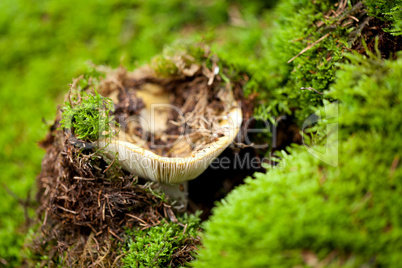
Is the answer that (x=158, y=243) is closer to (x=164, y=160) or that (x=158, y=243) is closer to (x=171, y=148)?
(x=164, y=160)

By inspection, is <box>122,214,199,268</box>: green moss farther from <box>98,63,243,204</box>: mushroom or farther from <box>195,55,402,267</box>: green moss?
<box>195,55,402,267</box>: green moss

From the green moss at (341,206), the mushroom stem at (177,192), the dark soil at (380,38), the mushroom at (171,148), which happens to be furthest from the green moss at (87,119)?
the dark soil at (380,38)

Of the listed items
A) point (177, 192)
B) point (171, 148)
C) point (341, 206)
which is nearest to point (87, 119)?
point (171, 148)

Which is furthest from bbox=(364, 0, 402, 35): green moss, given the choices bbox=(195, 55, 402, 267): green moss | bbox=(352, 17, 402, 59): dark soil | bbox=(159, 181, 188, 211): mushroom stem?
bbox=(159, 181, 188, 211): mushroom stem

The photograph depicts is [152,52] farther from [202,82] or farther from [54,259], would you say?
[54,259]

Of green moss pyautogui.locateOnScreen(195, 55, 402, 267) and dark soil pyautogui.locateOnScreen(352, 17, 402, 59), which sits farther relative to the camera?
dark soil pyautogui.locateOnScreen(352, 17, 402, 59)

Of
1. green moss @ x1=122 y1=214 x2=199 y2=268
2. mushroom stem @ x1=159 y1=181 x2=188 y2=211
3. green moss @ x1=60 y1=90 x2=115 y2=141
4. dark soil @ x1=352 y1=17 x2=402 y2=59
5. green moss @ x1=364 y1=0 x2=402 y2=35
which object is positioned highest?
green moss @ x1=364 y1=0 x2=402 y2=35

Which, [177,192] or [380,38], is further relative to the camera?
[177,192]
